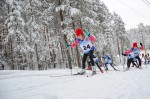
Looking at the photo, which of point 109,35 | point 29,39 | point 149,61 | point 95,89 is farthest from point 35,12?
point 95,89

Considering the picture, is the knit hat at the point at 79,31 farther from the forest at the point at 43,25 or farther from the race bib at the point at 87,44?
the forest at the point at 43,25

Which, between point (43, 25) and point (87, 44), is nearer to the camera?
point (87, 44)

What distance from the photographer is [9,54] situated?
27594 millimetres

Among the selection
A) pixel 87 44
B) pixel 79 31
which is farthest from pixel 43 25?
pixel 87 44

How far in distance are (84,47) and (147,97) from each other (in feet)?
14.3

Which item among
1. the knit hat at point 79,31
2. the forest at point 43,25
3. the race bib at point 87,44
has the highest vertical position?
the forest at point 43,25

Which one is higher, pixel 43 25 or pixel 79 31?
pixel 43 25

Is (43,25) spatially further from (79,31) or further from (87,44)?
(87,44)

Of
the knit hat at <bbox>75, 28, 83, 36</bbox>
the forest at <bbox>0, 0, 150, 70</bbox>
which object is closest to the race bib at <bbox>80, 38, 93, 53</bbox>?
the knit hat at <bbox>75, 28, 83, 36</bbox>

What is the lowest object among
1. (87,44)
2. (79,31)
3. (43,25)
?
(87,44)

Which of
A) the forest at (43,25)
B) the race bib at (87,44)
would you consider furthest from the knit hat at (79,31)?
the forest at (43,25)

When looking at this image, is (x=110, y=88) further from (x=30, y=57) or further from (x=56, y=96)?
(x=30, y=57)

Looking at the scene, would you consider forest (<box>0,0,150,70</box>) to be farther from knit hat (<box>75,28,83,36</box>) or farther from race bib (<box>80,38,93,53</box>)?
race bib (<box>80,38,93,53</box>)

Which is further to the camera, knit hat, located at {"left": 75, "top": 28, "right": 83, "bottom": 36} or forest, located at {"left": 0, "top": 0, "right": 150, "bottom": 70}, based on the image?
forest, located at {"left": 0, "top": 0, "right": 150, "bottom": 70}
